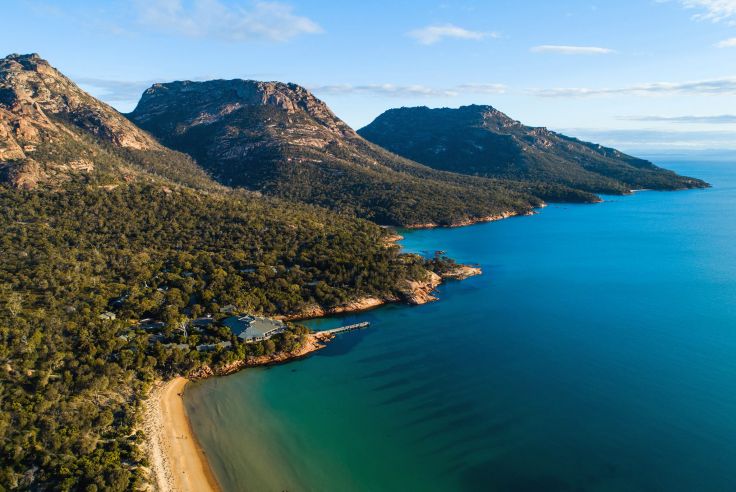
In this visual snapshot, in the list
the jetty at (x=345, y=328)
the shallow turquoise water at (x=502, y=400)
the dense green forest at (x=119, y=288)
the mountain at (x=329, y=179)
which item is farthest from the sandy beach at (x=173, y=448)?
the mountain at (x=329, y=179)

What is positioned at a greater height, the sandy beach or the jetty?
the jetty

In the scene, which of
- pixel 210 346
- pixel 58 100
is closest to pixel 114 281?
pixel 210 346

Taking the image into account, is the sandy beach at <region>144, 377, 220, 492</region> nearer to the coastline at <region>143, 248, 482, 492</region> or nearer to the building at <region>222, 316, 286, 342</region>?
the coastline at <region>143, 248, 482, 492</region>

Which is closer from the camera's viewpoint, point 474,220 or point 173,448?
point 173,448

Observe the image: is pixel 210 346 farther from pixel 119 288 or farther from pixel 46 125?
pixel 46 125

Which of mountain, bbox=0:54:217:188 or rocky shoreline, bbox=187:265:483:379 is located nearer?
rocky shoreline, bbox=187:265:483:379

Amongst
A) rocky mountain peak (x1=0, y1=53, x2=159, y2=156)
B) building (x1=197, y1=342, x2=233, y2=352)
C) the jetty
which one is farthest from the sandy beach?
rocky mountain peak (x1=0, y1=53, x2=159, y2=156)
